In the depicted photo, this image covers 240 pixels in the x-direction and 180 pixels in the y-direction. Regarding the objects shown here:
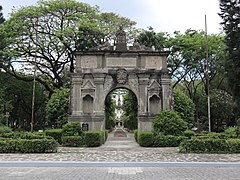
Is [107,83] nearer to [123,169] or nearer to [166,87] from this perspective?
[166,87]

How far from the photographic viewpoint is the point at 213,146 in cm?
1680

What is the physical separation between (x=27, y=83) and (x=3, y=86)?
634 cm

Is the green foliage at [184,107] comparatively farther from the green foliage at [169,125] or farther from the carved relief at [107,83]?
the carved relief at [107,83]

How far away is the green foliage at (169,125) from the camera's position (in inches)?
921

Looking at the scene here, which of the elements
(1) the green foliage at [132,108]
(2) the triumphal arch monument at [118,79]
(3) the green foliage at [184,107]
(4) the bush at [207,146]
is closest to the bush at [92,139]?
(2) the triumphal arch monument at [118,79]

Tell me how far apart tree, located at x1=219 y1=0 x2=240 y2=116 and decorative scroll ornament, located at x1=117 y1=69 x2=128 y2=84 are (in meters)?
9.90

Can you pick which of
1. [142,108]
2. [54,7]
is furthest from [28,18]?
[142,108]

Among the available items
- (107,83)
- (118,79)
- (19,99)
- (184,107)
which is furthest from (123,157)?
(19,99)

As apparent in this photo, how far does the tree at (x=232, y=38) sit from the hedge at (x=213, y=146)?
12683 millimetres

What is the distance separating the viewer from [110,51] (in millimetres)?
27641

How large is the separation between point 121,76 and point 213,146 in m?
12.4

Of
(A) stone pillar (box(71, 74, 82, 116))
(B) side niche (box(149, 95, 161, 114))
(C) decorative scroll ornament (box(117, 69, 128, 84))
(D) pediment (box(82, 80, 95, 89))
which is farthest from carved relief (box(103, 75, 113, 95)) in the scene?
(B) side niche (box(149, 95, 161, 114))

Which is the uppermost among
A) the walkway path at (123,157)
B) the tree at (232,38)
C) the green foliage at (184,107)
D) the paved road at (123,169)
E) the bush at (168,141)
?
the tree at (232,38)

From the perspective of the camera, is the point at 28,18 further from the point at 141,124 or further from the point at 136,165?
the point at 136,165
